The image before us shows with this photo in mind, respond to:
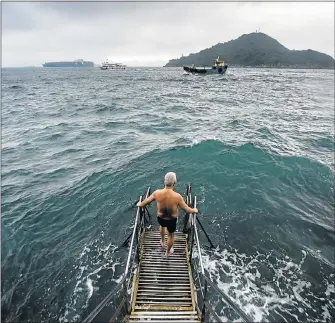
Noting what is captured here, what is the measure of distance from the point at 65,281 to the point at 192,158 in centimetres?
1276

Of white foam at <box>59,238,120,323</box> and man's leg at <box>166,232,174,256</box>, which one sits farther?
white foam at <box>59,238,120,323</box>

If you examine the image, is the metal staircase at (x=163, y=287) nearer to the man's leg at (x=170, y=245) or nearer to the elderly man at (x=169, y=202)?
the man's leg at (x=170, y=245)

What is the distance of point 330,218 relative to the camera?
12734 millimetres

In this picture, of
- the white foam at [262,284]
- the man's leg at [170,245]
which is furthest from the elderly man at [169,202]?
the white foam at [262,284]

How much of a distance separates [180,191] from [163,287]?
802cm

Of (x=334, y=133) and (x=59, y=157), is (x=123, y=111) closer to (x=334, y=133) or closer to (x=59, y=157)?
(x=59, y=157)

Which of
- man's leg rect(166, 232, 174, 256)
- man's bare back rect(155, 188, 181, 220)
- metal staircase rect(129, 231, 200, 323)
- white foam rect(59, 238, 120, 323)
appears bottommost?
white foam rect(59, 238, 120, 323)

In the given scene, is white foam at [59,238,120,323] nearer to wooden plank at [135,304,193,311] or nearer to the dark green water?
the dark green water

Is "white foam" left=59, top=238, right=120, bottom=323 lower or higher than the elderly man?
lower

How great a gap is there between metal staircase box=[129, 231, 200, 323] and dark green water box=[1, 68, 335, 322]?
2.13 meters

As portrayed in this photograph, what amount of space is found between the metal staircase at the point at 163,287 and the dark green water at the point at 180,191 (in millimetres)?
2133

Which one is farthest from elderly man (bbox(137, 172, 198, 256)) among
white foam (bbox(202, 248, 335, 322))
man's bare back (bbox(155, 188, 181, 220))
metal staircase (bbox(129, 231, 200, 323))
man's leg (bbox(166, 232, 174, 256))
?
white foam (bbox(202, 248, 335, 322))

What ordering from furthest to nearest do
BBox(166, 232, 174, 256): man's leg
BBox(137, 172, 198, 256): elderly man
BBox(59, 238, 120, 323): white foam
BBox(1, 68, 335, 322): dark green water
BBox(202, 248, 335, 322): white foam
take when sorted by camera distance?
BBox(1, 68, 335, 322): dark green water
BBox(59, 238, 120, 323): white foam
BBox(202, 248, 335, 322): white foam
BBox(166, 232, 174, 256): man's leg
BBox(137, 172, 198, 256): elderly man

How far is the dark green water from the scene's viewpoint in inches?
349
